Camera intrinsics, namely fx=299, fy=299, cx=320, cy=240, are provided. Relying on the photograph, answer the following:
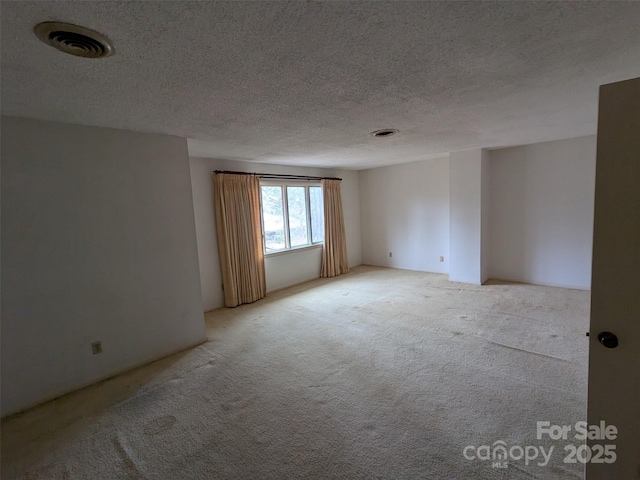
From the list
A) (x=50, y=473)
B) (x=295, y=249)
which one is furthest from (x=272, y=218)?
(x=50, y=473)

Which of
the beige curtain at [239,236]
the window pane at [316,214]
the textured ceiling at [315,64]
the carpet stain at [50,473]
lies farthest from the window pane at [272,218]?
Answer: the carpet stain at [50,473]

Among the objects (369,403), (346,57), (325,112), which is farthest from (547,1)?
(369,403)

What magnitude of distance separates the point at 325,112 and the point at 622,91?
5.62ft

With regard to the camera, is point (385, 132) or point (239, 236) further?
point (239, 236)

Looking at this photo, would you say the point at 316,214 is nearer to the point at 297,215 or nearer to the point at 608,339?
the point at 297,215

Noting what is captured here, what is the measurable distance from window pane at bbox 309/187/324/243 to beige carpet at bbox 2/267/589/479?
2520 mm

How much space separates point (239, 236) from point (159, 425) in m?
2.74

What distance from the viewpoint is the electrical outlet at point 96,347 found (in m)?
2.55

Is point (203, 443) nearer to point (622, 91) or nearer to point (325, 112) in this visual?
point (325, 112)

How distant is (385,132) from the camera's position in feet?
10.2

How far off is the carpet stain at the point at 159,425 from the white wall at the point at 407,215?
500cm

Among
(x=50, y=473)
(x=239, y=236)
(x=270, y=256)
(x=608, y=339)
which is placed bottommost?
(x=50, y=473)

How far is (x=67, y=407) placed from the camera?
2.27m

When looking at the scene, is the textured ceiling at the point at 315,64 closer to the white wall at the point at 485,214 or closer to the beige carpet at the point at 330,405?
the white wall at the point at 485,214
